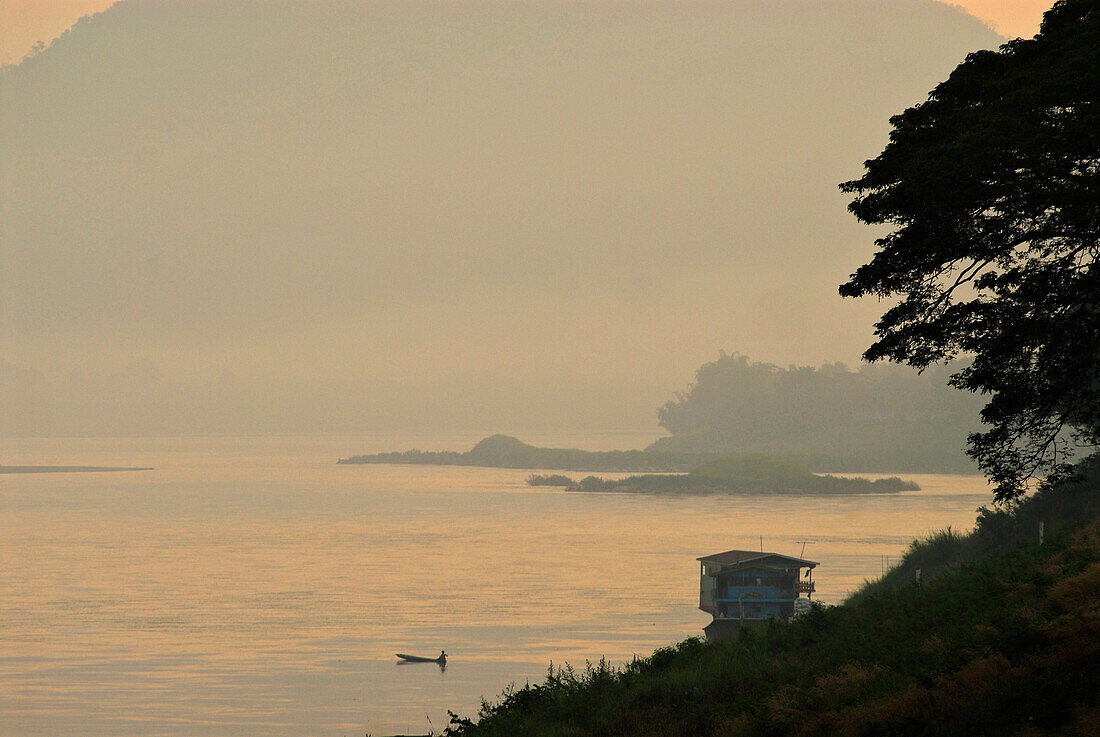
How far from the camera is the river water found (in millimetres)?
47531

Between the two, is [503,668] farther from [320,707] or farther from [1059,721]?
[1059,721]

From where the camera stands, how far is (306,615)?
223 ft

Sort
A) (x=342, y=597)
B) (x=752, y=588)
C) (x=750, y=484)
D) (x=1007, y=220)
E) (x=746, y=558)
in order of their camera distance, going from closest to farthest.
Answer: (x=1007, y=220), (x=746, y=558), (x=752, y=588), (x=342, y=597), (x=750, y=484)

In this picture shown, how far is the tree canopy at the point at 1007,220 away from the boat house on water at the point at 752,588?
35.3m

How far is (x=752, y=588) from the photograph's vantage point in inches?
2275

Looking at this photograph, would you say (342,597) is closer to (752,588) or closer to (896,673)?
(752,588)

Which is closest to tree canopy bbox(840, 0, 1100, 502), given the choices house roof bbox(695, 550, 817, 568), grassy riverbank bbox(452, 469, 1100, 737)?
grassy riverbank bbox(452, 469, 1100, 737)

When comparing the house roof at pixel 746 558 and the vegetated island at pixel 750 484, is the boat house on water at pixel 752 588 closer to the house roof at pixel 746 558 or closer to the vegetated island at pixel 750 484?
the house roof at pixel 746 558

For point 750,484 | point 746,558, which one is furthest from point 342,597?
point 750,484

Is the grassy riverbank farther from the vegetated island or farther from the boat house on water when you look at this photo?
the vegetated island

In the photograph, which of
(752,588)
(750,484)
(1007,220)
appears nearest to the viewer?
(1007,220)

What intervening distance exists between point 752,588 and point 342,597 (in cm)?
2946

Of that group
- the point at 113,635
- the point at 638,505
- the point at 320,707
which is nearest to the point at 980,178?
the point at 320,707

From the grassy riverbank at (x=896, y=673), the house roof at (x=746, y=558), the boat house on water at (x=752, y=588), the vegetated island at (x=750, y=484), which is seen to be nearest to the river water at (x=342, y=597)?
the boat house on water at (x=752, y=588)
